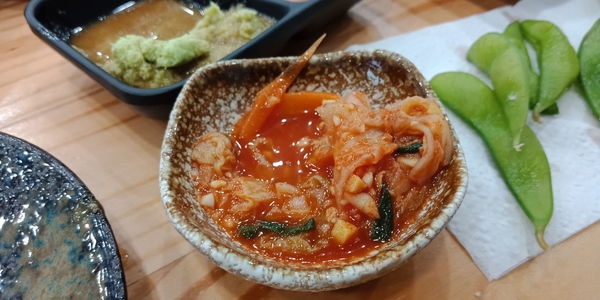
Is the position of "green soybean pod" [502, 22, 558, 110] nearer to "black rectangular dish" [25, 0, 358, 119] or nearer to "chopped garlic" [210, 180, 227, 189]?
Answer: "black rectangular dish" [25, 0, 358, 119]

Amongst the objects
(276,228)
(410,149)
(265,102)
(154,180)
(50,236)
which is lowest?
(154,180)

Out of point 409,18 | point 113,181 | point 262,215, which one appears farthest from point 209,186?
point 409,18

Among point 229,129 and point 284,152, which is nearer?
point 284,152

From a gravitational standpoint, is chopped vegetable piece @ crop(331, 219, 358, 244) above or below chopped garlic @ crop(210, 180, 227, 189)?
above

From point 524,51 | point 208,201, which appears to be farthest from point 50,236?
point 524,51

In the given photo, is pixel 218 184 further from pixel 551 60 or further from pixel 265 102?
pixel 551 60

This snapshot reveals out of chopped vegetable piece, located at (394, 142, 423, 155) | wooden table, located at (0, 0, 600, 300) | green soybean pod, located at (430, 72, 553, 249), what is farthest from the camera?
green soybean pod, located at (430, 72, 553, 249)

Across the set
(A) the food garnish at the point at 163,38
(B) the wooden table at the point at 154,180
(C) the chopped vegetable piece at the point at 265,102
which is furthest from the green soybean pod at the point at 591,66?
(A) the food garnish at the point at 163,38

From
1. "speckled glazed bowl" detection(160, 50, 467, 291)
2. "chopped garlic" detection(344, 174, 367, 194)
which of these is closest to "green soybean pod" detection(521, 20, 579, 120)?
"speckled glazed bowl" detection(160, 50, 467, 291)
